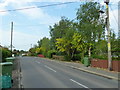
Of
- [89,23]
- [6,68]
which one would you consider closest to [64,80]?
[6,68]

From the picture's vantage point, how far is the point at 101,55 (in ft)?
101

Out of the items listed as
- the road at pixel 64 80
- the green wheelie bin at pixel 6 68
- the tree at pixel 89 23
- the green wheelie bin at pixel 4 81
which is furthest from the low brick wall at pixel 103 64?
the green wheelie bin at pixel 4 81

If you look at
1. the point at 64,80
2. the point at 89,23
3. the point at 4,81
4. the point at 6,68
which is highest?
the point at 89,23

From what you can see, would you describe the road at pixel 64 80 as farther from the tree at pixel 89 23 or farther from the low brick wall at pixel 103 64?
the tree at pixel 89 23

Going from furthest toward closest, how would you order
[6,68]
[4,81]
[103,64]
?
[103,64], [6,68], [4,81]

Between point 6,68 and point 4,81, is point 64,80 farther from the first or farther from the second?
point 4,81

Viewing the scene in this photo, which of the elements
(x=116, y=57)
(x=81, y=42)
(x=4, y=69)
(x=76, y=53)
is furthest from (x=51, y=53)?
(x=4, y=69)

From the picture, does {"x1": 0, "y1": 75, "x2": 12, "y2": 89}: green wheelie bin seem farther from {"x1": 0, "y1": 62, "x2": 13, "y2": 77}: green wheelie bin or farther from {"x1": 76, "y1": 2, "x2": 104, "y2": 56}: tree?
{"x1": 76, "y1": 2, "x2": 104, "y2": 56}: tree

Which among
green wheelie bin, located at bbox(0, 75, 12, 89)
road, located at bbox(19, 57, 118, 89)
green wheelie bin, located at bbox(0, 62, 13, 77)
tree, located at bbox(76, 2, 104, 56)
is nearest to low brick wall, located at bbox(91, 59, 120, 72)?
road, located at bbox(19, 57, 118, 89)

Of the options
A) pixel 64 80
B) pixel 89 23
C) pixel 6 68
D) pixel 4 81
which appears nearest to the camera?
pixel 4 81

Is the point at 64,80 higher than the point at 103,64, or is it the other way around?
the point at 103,64

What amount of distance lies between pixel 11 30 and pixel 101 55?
30166mm

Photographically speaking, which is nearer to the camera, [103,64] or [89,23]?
[103,64]

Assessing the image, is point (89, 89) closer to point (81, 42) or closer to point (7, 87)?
point (7, 87)
